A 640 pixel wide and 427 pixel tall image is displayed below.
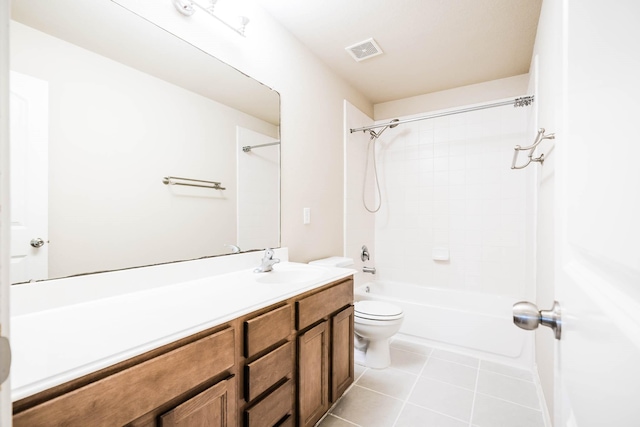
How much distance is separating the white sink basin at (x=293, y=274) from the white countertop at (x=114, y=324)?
30 centimetres

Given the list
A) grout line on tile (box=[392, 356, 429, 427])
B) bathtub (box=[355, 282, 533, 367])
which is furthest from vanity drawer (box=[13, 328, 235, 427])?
bathtub (box=[355, 282, 533, 367])

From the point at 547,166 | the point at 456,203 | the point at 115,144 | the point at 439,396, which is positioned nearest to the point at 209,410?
the point at 115,144

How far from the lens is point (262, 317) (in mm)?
1104

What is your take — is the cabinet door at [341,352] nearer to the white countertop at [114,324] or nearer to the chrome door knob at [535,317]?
the white countertop at [114,324]

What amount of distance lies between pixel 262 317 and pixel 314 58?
82.1 inches

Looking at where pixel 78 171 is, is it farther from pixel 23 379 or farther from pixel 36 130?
pixel 23 379

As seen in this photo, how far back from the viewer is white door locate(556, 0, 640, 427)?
242mm

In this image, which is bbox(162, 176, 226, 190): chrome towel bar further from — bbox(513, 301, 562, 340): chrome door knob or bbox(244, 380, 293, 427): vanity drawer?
bbox(513, 301, 562, 340): chrome door knob

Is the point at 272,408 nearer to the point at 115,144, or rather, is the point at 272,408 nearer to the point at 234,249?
the point at 234,249

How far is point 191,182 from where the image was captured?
4.68 ft

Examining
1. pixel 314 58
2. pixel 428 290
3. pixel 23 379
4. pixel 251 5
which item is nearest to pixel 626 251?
pixel 23 379

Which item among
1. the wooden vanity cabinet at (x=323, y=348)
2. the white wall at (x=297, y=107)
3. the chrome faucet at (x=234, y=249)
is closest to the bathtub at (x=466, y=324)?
the white wall at (x=297, y=107)

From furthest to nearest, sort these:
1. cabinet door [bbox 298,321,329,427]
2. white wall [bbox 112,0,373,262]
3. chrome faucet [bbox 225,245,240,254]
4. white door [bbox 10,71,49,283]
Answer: chrome faucet [bbox 225,245,240,254] → white wall [bbox 112,0,373,262] → cabinet door [bbox 298,321,329,427] → white door [bbox 10,71,49,283]

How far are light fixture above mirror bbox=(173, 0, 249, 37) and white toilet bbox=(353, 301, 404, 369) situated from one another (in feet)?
6.64
